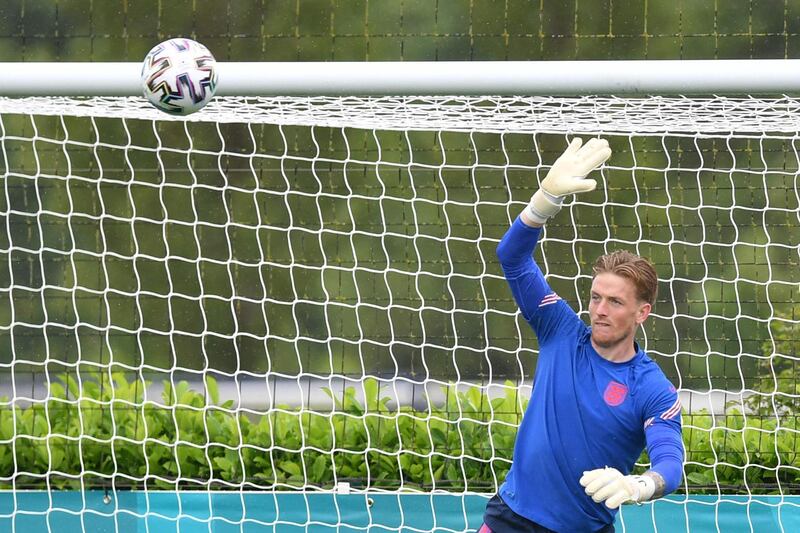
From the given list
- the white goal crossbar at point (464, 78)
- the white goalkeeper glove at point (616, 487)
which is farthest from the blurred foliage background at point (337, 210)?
the white goalkeeper glove at point (616, 487)

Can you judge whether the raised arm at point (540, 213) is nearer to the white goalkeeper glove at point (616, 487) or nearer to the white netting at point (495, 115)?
the white goalkeeper glove at point (616, 487)

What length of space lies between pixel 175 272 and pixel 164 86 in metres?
6.93

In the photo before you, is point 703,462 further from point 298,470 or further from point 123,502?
point 123,502

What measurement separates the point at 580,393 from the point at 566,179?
0.66m

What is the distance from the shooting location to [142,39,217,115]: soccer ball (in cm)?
384

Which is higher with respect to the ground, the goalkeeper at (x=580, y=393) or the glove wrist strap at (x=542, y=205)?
the glove wrist strap at (x=542, y=205)

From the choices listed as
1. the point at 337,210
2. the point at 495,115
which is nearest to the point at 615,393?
the point at 495,115

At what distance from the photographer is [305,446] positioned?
6020 millimetres

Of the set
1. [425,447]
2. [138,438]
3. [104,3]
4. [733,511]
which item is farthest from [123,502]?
[104,3]

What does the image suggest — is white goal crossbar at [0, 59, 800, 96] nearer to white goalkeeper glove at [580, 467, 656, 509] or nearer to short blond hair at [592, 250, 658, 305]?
short blond hair at [592, 250, 658, 305]

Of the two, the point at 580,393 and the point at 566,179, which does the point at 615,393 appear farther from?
the point at 566,179

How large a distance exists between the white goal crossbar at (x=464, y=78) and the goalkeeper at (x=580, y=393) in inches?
17.7

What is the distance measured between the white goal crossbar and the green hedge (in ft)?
7.16

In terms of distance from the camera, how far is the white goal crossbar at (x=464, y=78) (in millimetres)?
3965
